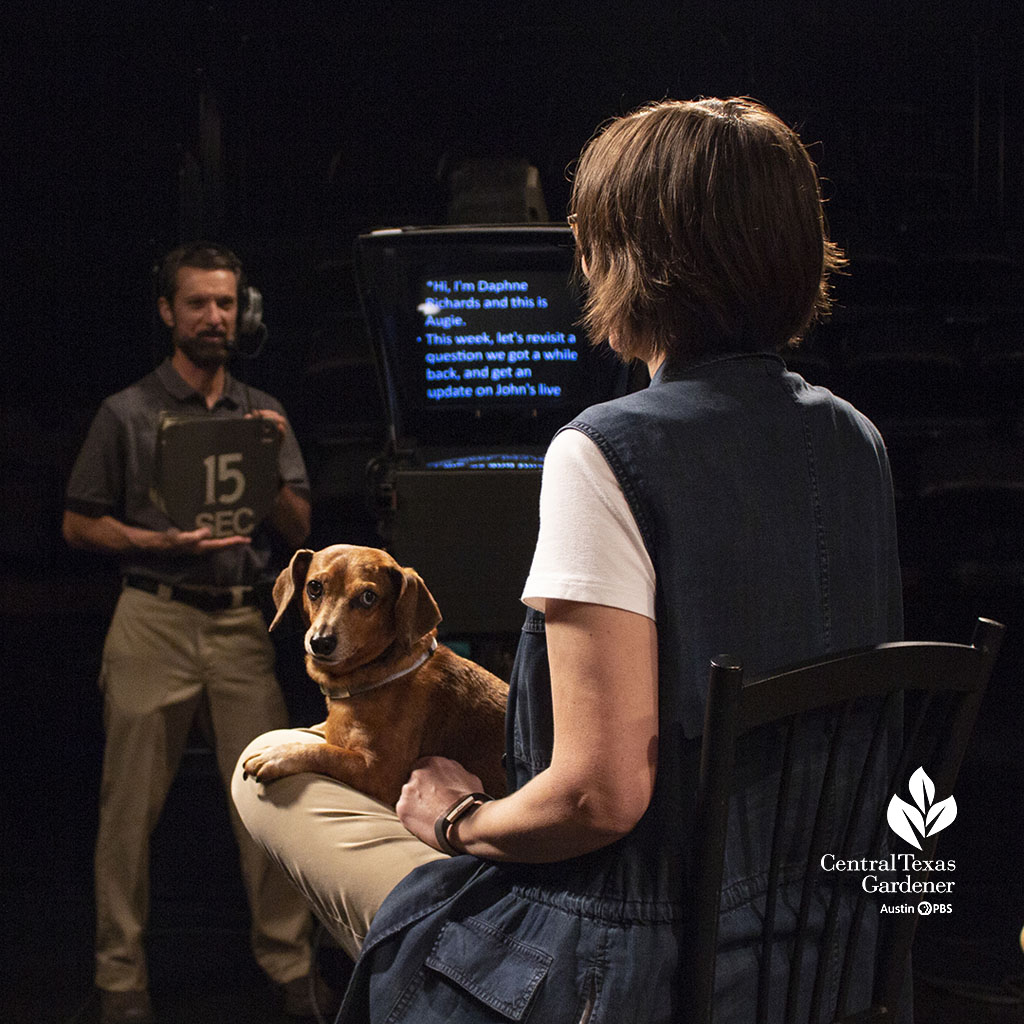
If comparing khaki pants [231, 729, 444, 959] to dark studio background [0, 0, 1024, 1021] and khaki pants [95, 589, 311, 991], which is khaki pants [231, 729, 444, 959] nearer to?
khaki pants [95, 589, 311, 991]

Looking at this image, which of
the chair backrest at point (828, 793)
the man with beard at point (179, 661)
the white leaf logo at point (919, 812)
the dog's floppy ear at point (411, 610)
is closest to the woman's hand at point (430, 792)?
the dog's floppy ear at point (411, 610)

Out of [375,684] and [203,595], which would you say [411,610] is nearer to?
[375,684]

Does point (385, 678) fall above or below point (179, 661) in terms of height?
above

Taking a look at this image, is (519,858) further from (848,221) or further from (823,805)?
(848,221)

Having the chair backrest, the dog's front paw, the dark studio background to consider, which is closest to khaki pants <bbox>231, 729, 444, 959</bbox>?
the dog's front paw

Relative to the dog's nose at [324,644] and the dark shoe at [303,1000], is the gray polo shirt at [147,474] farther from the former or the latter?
the dog's nose at [324,644]

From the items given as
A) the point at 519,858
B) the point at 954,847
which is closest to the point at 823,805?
the point at 519,858

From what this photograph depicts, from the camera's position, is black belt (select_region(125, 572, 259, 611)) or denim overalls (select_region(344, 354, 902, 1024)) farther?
black belt (select_region(125, 572, 259, 611))

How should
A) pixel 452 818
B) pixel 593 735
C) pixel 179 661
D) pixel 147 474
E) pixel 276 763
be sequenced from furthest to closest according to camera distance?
pixel 147 474 → pixel 179 661 → pixel 276 763 → pixel 452 818 → pixel 593 735

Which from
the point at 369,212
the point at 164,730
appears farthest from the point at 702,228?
the point at 369,212

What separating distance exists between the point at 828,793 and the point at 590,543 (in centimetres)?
29

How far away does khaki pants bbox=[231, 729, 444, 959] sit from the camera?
41.9 inches

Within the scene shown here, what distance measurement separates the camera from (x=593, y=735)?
88cm

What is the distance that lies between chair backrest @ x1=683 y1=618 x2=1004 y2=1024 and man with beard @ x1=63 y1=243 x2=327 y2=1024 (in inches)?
64.4
